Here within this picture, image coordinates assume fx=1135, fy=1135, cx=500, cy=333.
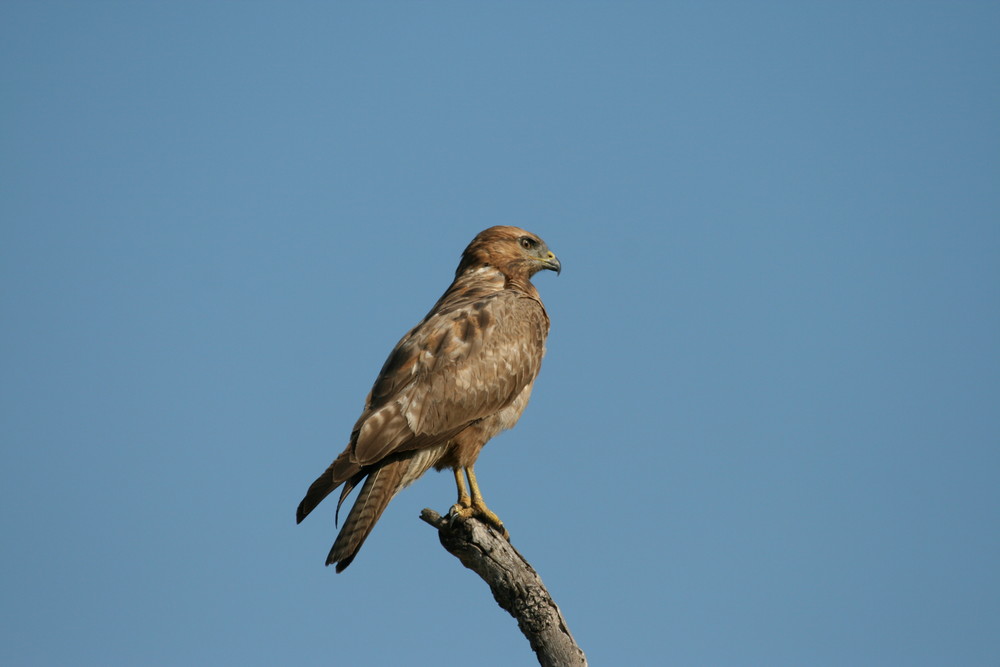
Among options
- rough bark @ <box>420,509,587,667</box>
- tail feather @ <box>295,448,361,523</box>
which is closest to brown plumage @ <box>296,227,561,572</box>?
tail feather @ <box>295,448,361,523</box>

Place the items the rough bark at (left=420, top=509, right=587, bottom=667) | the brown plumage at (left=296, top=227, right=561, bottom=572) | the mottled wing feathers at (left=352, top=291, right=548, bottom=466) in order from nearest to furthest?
the rough bark at (left=420, top=509, right=587, bottom=667), the brown plumage at (left=296, top=227, right=561, bottom=572), the mottled wing feathers at (left=352, top=291, right=548, bottom=466)

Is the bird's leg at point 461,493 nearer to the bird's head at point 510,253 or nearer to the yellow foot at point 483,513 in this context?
the yellow foot at point 483,513

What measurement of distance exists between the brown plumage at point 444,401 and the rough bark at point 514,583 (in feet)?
1.00

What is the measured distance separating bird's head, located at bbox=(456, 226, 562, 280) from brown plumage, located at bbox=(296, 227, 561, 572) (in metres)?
0.32

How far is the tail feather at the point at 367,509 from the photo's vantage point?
7254 mm

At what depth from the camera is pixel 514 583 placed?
7352 millimetres

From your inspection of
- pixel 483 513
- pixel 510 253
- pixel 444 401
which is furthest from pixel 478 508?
pixel 510 253

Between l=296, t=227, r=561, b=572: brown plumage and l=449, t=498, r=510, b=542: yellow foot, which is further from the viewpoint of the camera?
l=449, t=498, r=510, b=542: yellow foot

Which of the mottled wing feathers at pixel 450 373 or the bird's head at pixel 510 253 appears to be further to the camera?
the bird's head at pixel 510 253

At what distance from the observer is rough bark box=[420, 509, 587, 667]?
718 centimetres

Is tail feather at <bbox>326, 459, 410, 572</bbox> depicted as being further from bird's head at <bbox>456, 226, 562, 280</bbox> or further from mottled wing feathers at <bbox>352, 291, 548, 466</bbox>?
bird's head at <bbox>456, 226, 562, 280</bbox>

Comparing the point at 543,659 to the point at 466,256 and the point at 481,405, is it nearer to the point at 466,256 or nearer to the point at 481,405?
the point at 481,405

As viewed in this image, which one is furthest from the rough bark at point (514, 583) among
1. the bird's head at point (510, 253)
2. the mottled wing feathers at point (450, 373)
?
the bird's head at point (510, 253)

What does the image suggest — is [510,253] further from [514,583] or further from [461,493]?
[514,583]
